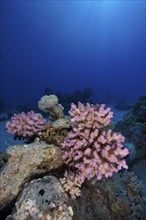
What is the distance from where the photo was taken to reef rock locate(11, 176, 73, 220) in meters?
2.93

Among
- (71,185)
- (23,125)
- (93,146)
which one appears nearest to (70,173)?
(71,185)

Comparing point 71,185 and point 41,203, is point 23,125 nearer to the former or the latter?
point 71,185

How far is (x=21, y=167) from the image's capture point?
353 cm

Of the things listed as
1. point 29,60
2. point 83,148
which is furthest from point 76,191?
point 29,60

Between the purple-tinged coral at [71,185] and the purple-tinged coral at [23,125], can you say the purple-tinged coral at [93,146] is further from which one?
the purple-tinged coral at [23,125]

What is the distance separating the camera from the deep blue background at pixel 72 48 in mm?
57906

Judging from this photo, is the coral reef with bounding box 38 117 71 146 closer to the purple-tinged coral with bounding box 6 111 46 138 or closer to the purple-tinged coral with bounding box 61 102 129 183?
the purple-tinged coral with bounding box 6 111 46 138

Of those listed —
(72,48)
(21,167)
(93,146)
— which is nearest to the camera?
(93,146)

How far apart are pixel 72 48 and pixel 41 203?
122781 millimetres

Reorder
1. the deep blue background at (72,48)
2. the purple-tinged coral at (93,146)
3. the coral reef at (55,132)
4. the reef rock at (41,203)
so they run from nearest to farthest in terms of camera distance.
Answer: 1. the reef rock at (41,203)
2. the purple-tinged coral at (93,146)
3. the coral reef at (55,132)
4. the deep blue background at (72,48)

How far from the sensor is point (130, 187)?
16.5ft

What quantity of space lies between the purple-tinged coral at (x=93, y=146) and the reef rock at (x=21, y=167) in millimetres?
335

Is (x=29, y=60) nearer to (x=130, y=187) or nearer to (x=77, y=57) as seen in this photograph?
(x=77, y=57)

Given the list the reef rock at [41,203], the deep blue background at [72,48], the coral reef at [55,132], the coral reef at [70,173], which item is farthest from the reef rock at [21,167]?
the deep blue background at [72,48]
